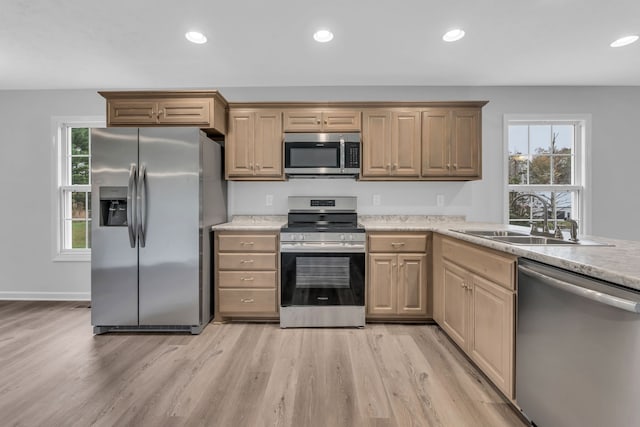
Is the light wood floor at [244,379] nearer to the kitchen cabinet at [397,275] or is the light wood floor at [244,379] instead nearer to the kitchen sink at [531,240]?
the kitchen cabinet at [397,275]

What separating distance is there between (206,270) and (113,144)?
140 centimetres

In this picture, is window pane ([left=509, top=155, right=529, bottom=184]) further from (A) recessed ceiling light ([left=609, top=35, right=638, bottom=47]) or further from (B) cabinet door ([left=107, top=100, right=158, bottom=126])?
(B) cabinet door ([left=107, top=100, right=158, bottom=126])

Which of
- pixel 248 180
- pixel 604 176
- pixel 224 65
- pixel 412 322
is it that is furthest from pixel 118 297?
pixel 604 176

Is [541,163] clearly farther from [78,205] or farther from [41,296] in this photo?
[41,296]

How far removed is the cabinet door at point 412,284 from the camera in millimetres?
2945

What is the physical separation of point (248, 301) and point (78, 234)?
2.57 meters

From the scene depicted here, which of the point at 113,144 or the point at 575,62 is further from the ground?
the point at 575,62

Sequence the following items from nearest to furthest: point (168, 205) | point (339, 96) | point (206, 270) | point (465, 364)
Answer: point (465, 364) → point (168, 205) → point (206, 270) → point (339, 96)

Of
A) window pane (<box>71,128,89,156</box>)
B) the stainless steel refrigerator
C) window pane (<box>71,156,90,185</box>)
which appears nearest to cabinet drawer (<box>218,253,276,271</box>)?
the stainless steel refrigerator

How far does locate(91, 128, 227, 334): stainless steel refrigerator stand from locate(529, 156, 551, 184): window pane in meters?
3.72

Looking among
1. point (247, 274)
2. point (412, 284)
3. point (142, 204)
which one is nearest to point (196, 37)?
point (142, 204)

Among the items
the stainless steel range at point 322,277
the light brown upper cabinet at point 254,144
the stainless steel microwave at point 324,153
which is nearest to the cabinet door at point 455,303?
the stainless steel range at point 322,277

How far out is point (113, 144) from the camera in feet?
9.01

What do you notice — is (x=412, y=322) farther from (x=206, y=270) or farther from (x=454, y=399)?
(x=206, y=270)
